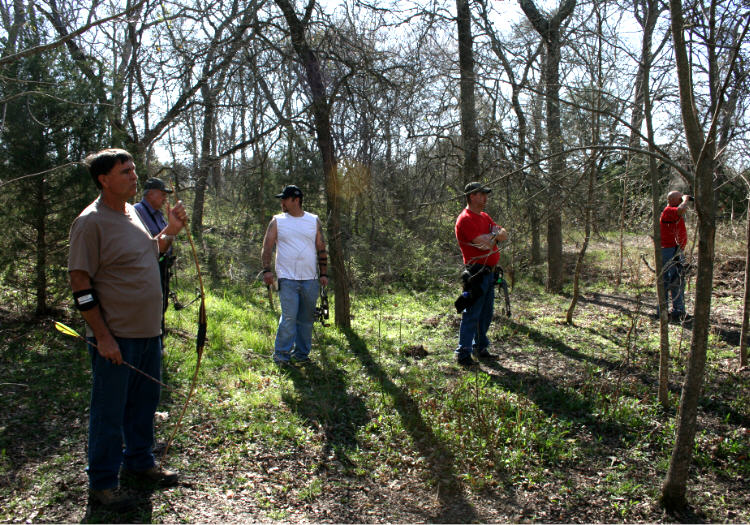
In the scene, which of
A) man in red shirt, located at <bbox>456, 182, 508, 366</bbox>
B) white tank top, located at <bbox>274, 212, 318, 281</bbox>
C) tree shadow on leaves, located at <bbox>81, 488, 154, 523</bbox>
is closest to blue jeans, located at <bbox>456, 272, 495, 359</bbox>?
man in red shirt, located at <bbox>456, 182, 508, 366</bbox>

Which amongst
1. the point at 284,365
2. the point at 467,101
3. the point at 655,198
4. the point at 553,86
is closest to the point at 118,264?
the point at 284,365

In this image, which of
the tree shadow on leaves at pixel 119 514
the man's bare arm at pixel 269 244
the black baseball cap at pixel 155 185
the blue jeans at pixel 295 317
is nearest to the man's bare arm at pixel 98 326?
the tree shadow on leaves at pixel 119 514

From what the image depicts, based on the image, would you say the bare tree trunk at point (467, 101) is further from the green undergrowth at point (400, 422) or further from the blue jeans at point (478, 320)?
the blue jeans at point (478, 320)

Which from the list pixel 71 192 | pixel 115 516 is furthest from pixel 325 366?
pixel 71 192

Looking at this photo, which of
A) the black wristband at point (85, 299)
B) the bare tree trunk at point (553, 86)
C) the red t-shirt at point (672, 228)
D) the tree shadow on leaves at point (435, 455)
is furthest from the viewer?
the bare tree trunk at point (553, 86)

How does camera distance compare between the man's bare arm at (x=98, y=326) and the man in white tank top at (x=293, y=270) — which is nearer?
the man's bare arm at (x=98, y=326)

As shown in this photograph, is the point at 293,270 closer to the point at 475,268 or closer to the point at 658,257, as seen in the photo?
the point at 475,268

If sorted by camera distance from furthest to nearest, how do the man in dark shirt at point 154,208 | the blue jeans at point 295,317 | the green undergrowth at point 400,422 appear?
the blue jeans at point 295,317 → the man in dark shirt at point 154,208 → the green undergrowth at point 400,422

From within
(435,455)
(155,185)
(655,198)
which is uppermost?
(155,185)

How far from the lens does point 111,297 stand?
2.88 meters

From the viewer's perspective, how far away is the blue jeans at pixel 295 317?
568 centimetres

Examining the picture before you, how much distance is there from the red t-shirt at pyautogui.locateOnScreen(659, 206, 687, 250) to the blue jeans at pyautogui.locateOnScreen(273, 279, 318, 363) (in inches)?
195

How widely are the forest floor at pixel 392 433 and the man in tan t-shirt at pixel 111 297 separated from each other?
398 mm

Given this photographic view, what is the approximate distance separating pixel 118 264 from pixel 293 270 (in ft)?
9.32
